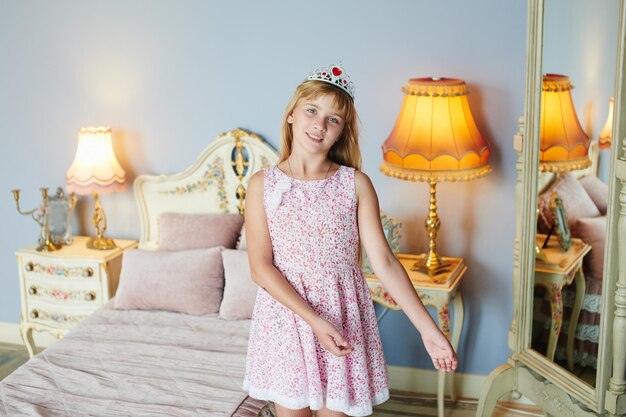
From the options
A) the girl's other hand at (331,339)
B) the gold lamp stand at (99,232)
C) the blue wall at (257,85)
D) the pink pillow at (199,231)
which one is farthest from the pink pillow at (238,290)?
the girl's other hand at (331,339)

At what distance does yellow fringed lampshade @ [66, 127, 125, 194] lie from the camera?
12.3 ft

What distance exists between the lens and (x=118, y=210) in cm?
404

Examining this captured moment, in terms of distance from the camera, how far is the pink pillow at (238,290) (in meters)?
3.36

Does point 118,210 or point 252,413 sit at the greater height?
point 118,210

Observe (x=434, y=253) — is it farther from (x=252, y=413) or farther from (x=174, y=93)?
(x=174, y=93)

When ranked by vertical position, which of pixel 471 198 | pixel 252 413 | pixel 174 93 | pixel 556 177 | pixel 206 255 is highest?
pixel 174 93

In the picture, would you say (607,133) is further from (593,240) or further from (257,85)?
(257,85)

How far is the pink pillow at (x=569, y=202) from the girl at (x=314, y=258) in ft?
2.50

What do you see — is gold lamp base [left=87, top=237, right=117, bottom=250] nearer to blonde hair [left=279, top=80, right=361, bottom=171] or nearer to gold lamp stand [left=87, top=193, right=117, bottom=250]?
gold lamp stand [left=87, top=193, right=117, bottom=250]

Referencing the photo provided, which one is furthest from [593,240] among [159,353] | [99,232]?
[99,232]

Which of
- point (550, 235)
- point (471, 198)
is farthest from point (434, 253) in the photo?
point (550, 235)

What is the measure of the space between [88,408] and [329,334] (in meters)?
1.09

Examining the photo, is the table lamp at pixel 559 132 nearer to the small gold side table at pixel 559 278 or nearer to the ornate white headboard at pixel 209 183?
the small gold side table at pixel 559 278

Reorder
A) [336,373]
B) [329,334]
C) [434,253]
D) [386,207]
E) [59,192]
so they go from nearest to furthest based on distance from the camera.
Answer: [329,334] < [336,373] < [434,253] < [386,207] < [59,192]
